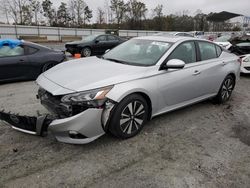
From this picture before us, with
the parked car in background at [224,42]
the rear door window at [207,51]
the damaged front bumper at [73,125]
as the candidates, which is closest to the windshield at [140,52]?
the rear door window at [207,51]

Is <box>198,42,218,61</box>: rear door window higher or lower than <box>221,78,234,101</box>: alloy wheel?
higher

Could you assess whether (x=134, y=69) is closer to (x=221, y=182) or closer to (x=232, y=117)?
(x=221, y=182)

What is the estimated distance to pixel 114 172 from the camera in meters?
2.71

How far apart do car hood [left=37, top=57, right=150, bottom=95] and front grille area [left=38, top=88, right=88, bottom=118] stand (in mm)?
114

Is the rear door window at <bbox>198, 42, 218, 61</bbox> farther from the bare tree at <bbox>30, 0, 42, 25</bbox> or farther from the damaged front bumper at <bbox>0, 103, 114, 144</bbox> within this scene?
the bare tree at <bbox>30, 0, 42, 25</bbox>

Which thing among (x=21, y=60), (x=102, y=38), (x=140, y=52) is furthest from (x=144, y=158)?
(x=102, y=38)

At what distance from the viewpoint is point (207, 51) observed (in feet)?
15.5

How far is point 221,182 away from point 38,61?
5.74 meters

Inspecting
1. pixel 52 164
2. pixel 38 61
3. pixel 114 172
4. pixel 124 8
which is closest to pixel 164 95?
pixel 114 172

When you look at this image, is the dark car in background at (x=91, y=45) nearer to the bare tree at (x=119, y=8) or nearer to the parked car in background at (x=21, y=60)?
the parked car in background at (x=21, y=60)

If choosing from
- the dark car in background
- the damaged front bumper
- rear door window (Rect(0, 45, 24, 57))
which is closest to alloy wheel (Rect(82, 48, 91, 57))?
the dark car in background

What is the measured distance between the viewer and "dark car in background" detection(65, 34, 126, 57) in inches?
520

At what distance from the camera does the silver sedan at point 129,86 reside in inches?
115

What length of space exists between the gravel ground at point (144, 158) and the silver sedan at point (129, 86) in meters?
0.24
